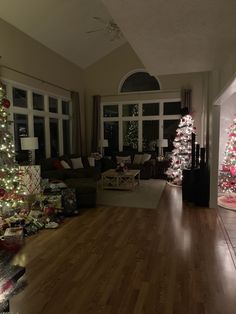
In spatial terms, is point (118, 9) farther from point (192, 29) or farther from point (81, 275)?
point (81, 275)

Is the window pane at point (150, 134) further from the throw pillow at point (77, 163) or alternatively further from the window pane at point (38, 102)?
the window pane at point (38, 102)

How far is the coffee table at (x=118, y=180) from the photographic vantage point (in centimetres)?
637

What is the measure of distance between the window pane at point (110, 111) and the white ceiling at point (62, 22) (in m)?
2.07

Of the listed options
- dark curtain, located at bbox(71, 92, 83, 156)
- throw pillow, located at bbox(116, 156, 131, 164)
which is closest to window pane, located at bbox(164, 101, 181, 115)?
throw pillow, located at bbox(116, 156, 131, 164)

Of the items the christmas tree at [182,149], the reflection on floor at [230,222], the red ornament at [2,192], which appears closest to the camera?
the red ornament at [2,192]

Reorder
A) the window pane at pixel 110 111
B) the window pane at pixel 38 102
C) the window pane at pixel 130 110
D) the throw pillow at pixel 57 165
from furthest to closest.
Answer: the window pane at pixel 110 111, the window pane at pixel 130 110, the window pane at pixel 38 102, the throw pillow at pixel 57 165

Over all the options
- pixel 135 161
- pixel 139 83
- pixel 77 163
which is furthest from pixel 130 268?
pixel 139 83

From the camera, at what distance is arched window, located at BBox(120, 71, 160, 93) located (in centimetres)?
872

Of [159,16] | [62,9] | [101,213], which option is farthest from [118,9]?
[62,9]

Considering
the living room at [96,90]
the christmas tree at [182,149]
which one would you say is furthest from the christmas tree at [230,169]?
the christmas tree at [182,149]

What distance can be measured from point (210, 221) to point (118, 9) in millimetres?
3519

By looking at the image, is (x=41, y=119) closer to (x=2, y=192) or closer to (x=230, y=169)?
(x=2, y=192)

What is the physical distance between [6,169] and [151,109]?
20.7 feet

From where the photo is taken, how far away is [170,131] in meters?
8.66
